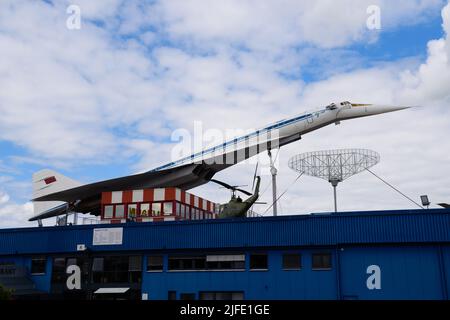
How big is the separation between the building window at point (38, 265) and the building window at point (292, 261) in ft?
62.6

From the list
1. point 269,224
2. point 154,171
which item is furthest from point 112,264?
point 154,171

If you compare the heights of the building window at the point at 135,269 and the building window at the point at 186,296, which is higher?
the building window at the point at 135,269

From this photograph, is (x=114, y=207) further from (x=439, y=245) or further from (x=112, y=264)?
(x=439, y=245)

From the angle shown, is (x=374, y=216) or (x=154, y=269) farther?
(x=154, y=269)

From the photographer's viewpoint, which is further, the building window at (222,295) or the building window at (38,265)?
the building window at (38,265)

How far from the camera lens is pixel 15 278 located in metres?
34.4

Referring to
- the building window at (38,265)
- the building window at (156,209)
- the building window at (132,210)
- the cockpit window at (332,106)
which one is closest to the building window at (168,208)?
the building window at (156,209)

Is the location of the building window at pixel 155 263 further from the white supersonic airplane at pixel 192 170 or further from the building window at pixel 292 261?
the white supersonic airplane at pixel 192 170

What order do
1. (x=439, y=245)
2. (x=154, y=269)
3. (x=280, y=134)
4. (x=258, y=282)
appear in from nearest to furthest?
1. (x=439, y=245)
2. (x=258, y=282)
3. (x=154, y=269)
4. (x=280, y=134)

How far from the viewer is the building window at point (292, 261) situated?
30047mm

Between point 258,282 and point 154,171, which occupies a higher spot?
point 154,171

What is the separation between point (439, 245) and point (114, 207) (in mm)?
29711

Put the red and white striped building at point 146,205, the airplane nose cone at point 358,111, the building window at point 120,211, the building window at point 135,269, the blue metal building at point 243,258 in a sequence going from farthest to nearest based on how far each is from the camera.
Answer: the building window at point 120,211
the red and white striped building at point 146,205
the airplane nose cone at point 358,111
the building window at point 135,269
the blue metal building at point 243,258
